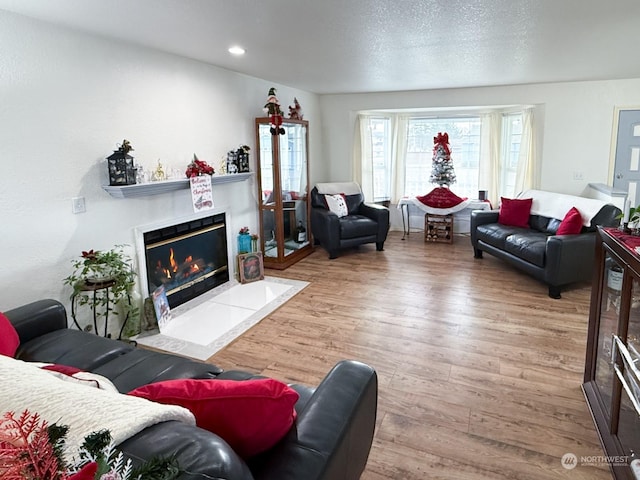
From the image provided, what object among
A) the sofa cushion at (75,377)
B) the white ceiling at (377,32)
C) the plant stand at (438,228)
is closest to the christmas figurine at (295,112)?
the white ceiling at (377,32)

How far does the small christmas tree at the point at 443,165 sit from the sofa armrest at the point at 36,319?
540cm

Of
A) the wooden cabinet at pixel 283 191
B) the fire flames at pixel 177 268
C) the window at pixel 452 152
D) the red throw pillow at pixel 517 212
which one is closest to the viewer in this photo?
the fire flames at pixel 177 268

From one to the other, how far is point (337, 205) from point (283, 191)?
3.03 feet

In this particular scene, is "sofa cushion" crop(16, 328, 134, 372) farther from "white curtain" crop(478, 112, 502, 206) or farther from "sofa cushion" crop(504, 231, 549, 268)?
"white curtain" crop(478, 112, 502, 206)

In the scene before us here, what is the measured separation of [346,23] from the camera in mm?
2734

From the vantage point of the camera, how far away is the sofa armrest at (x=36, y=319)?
2182 mm

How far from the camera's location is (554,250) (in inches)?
157

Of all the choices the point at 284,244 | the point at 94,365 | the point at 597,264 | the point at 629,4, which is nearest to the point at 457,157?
the point at 284,244

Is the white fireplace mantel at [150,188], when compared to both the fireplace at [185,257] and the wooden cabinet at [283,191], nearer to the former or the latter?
the fireplace at [185,257]

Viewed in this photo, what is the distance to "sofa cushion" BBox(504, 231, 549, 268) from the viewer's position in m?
4.17

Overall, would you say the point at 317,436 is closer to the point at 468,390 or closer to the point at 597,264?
the point at 468,390

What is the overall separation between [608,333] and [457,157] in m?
5.08

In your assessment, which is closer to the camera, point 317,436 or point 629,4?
point 317,436

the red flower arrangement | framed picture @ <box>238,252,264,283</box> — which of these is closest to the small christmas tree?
framed picture @ <box>238,252,264,283</box>
